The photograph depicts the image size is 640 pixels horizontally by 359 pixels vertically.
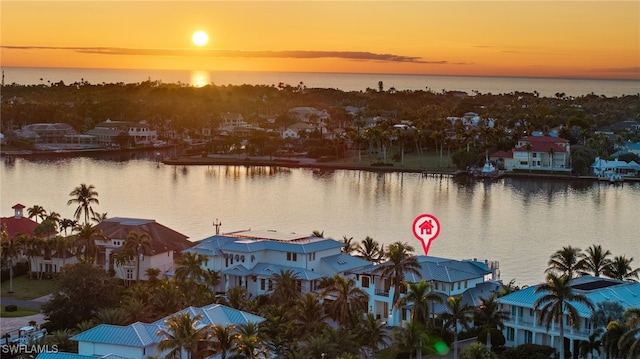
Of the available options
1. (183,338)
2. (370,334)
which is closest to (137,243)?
(370,334)

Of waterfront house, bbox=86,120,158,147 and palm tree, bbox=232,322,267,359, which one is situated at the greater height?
waterfront house, bbox=86,120,158,147

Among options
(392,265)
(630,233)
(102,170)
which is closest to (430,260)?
(392,265)

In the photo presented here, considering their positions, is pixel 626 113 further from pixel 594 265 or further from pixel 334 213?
pixel 594 265

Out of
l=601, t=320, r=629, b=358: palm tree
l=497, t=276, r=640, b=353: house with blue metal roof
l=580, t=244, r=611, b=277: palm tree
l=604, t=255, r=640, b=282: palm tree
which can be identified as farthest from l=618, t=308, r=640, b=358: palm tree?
l=580, t=244, r=611, b=277: palm tree

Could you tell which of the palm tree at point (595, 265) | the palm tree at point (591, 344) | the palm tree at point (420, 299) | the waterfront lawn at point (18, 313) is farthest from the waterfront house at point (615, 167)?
the waterfront lawn at point (18, 313)

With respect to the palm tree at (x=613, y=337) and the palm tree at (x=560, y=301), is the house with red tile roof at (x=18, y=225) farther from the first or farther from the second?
the palm tree at (x=613, y=337)

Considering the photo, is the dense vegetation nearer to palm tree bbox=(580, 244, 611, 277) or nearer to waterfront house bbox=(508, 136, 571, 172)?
waterfront house bbox=(508, 136, 571, 172)
